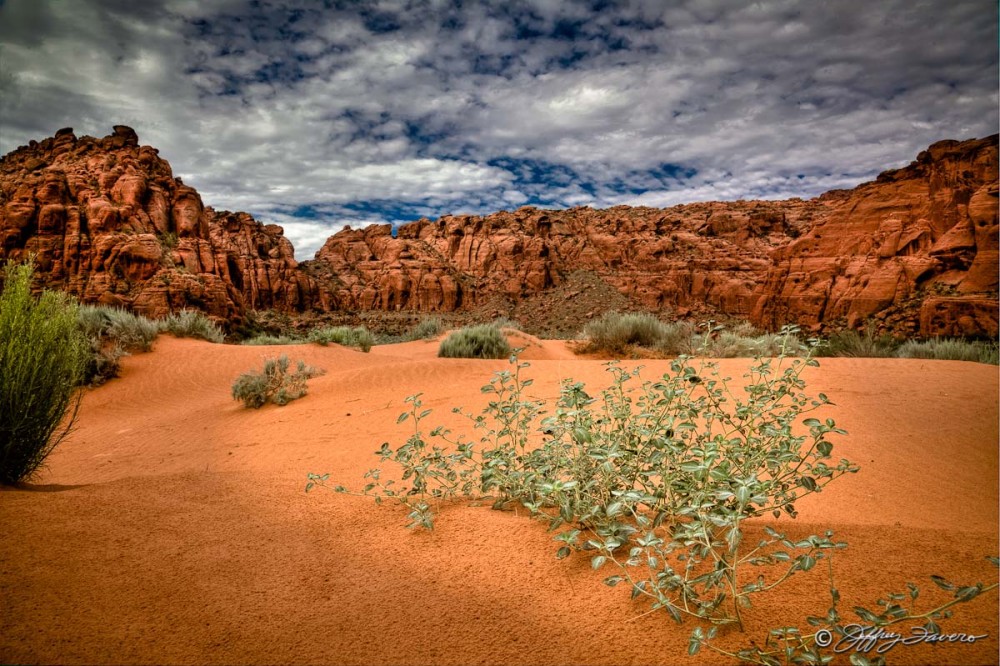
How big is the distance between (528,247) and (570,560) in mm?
59692

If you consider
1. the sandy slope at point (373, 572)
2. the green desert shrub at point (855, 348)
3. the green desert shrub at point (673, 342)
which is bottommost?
the green desert shrub at point (855, 348)

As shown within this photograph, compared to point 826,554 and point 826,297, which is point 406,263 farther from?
point 826,554

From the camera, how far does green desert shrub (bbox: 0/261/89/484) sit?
3414 millimetres

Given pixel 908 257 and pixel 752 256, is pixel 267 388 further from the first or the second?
pixel 752 256

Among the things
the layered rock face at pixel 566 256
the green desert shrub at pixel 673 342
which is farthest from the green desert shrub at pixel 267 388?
the layered rock face at pixel 566 256

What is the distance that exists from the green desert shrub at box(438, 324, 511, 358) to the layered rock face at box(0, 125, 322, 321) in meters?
13.0

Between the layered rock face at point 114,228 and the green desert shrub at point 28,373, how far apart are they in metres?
17.9

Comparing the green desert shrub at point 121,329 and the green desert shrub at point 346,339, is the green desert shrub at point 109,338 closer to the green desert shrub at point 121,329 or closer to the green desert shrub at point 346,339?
the green desert shrub at point 121,329

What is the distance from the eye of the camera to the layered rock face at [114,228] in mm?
20547

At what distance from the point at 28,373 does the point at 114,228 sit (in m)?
24.9

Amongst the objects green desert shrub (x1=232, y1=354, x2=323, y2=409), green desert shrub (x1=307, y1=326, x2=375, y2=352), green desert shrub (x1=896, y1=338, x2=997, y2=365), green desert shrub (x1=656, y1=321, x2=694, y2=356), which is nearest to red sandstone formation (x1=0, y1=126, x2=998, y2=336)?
green desert shrub (x1=896, y1=338, x2=997, y2=365)

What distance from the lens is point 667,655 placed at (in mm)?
1508

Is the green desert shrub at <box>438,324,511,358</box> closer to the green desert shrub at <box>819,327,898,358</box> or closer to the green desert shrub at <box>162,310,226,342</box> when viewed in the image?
the green desert shrub at <box>819,327,898,358</box>

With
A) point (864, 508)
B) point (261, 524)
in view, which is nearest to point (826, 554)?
point (864, 508)
